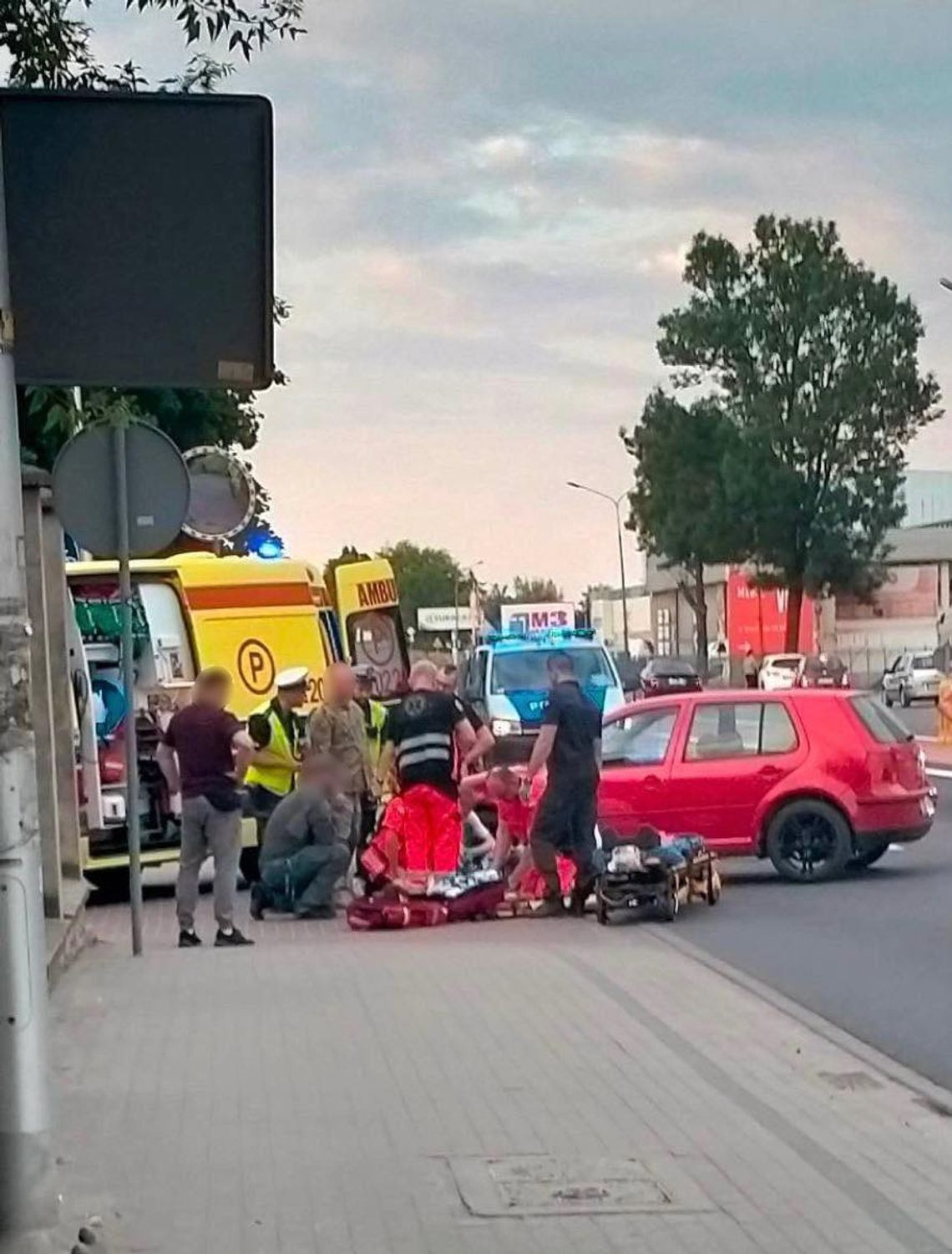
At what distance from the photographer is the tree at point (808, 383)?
7431 cm

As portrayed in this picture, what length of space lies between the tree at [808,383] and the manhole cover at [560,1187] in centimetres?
6720

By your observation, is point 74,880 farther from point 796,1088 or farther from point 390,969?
point 796,1088

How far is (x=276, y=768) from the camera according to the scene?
17.7m

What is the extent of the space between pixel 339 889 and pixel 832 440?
199ft

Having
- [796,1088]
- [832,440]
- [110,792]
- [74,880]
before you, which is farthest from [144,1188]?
[832,440]

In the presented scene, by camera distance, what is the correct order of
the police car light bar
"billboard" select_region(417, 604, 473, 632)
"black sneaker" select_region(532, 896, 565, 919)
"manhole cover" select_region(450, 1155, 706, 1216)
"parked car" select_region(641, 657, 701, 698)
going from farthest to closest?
"billboard" select_region(417, 604, 473, 632) < "parked car" select_region(641, 657, 701, 698) < the police car light bar < "black sneaker" select_region(532, 896, 565, 919) < "manhole cover" select_region(450, 1155, 706, 1216)

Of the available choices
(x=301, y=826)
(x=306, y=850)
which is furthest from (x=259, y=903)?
(x=301, y=826)

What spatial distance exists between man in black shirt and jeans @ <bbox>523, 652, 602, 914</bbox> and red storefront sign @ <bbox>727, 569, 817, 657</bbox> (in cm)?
7761

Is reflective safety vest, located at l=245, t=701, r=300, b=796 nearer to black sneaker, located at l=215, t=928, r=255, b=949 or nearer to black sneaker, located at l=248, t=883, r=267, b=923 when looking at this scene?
black sneaker, located at l=248, t=883, r=267, b=923

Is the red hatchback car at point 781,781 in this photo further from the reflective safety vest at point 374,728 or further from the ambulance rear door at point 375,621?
the ambulance rear door at point 375,621

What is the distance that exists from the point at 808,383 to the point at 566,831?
61151mm

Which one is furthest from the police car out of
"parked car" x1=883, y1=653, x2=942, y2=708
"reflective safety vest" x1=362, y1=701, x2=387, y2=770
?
"parked car" x1=883, y1=653, x2=942, y2=708

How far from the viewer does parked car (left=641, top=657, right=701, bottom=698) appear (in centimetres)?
4862

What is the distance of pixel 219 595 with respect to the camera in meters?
19.6
